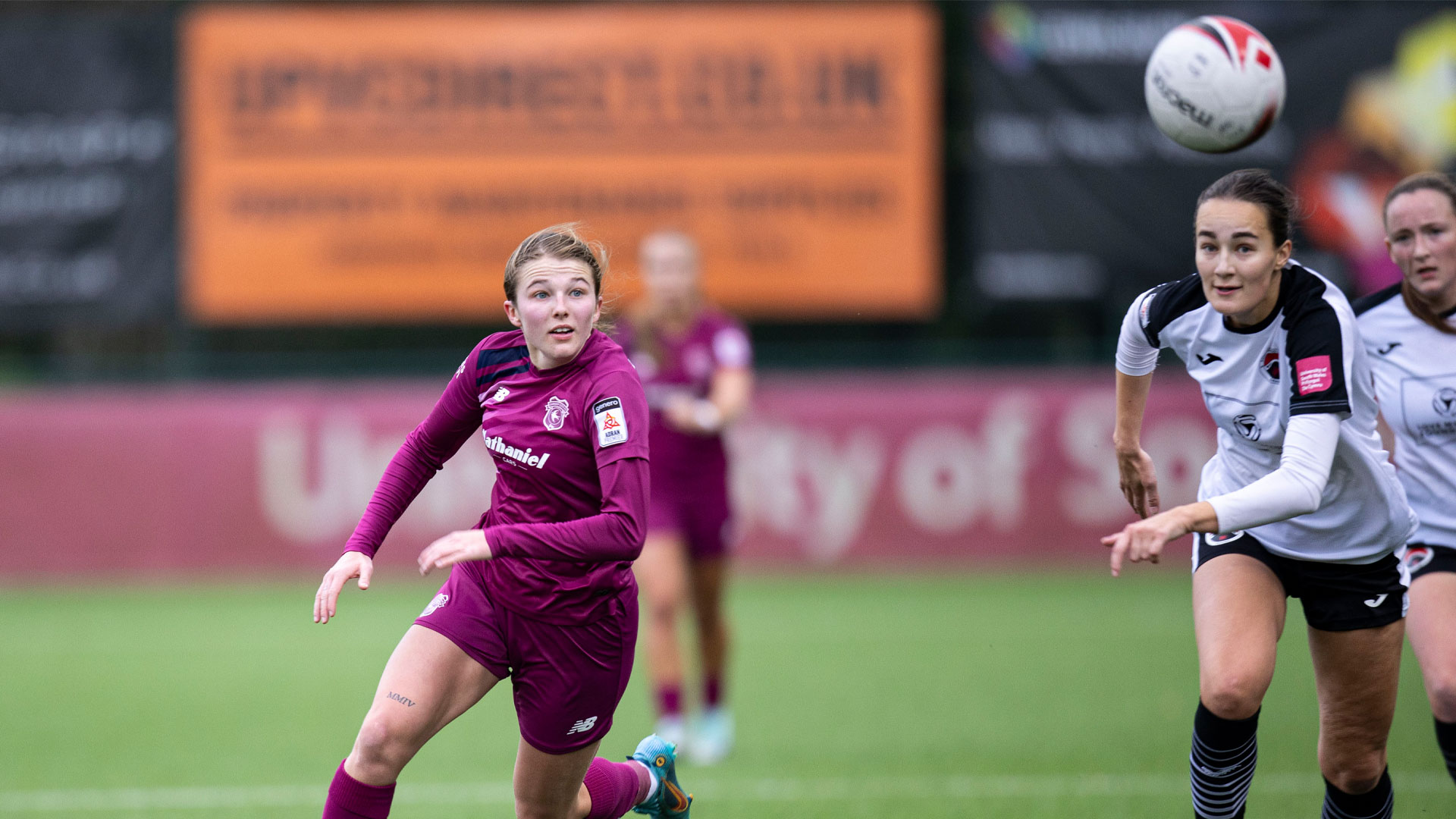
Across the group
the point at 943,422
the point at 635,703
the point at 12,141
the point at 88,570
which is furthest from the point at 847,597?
the point at 12,141

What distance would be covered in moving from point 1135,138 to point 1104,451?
3051 mm

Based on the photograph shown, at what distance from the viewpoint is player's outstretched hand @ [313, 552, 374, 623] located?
3887 mm

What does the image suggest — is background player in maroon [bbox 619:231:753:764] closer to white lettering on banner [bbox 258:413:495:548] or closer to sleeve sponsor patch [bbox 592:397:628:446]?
sleeve sponsor patch [bbox 592:397:628:446]

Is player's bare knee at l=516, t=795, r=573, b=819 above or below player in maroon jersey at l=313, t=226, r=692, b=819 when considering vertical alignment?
below

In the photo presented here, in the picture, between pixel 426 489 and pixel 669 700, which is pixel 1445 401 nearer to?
pixel 669 700

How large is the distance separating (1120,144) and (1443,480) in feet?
30.0

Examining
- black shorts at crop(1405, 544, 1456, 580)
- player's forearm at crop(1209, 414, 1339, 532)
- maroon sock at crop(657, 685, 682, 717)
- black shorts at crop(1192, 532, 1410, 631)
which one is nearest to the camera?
player's forearm at crop(1209, 414, 1339, 532)

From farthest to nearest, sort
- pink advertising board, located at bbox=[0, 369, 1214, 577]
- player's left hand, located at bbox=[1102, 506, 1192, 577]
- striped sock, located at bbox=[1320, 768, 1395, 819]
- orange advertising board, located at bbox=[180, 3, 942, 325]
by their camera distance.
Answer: orange advertising board, located at bbox=[180, 3, 942, 325] → pink advertising board, located at bbox=[0, 369, 1214, 577] → striped sock, located at bbox=[1320, 768, 1395, 819] → player's left hand, located at bbox=[1102, 506, 1192, 577]

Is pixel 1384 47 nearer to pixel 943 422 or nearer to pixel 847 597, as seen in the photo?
pixel 943 422

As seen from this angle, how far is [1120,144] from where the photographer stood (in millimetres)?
13516

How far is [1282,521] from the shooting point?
3.92 m

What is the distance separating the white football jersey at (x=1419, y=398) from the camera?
15.8ft

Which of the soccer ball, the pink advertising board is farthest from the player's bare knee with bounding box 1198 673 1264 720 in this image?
the pink advertising board

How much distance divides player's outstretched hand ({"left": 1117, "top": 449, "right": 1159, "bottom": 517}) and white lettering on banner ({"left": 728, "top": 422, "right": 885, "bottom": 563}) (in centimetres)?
815
